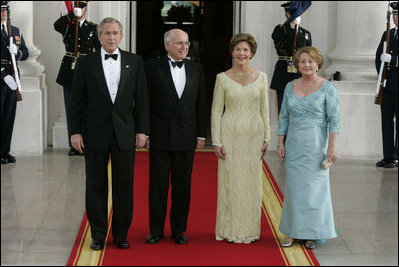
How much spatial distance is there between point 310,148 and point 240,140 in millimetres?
527

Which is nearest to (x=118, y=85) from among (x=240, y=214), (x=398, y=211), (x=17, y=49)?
(x=240, y=214)

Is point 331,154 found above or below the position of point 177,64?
below

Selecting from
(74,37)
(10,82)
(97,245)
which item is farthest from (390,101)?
(97,245)

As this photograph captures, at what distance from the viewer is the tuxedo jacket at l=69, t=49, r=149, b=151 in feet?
21.2

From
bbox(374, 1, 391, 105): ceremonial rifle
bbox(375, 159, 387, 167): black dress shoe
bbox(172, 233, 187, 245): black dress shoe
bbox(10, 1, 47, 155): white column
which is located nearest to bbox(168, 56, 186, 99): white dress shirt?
bbox(172, 233, 187, 245): black dress shoe

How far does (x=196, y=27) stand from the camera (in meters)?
16.1

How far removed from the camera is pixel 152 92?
6.65 metres

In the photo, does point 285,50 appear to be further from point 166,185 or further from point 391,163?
point 166,185

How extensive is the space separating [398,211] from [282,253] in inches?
74.7

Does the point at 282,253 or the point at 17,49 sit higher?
the point at 17,49

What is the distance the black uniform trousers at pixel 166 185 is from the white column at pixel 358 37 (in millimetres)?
5030

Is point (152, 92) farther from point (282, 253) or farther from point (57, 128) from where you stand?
point (57, 128)

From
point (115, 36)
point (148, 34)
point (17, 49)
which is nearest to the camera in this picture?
point (115, 36)

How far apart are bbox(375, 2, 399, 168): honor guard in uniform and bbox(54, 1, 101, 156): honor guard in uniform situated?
335cm
